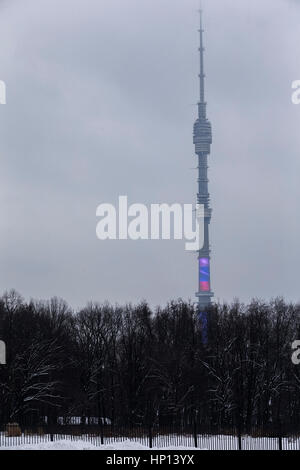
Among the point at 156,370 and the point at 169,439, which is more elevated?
the point at 156,370

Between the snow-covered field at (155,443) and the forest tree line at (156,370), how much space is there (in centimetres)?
1865

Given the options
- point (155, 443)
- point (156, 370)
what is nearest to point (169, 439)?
point (155, 443)

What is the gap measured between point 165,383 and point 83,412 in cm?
723

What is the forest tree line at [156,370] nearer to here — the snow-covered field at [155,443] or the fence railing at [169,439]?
the fence railing at [169,439]

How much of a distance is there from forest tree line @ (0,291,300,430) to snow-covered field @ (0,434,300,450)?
18.6 m

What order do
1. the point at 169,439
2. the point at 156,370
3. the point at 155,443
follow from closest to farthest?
1. the point at 155,443
2. the point at 169,439
3. the point at 156,370

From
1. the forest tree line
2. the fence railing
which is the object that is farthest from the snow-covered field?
the forest tree line

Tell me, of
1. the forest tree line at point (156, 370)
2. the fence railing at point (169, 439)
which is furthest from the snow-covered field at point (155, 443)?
the forest tree line at point (156, 370)

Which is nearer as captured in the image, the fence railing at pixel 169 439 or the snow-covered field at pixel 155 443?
the snow-covered field at pixel 155 443

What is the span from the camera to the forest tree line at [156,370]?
73062 millimetres

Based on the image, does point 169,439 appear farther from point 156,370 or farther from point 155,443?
point 156,370

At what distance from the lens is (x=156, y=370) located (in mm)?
75188

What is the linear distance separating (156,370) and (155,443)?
92.3 feet

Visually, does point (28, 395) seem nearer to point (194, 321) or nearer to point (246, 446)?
point (194, 321)
